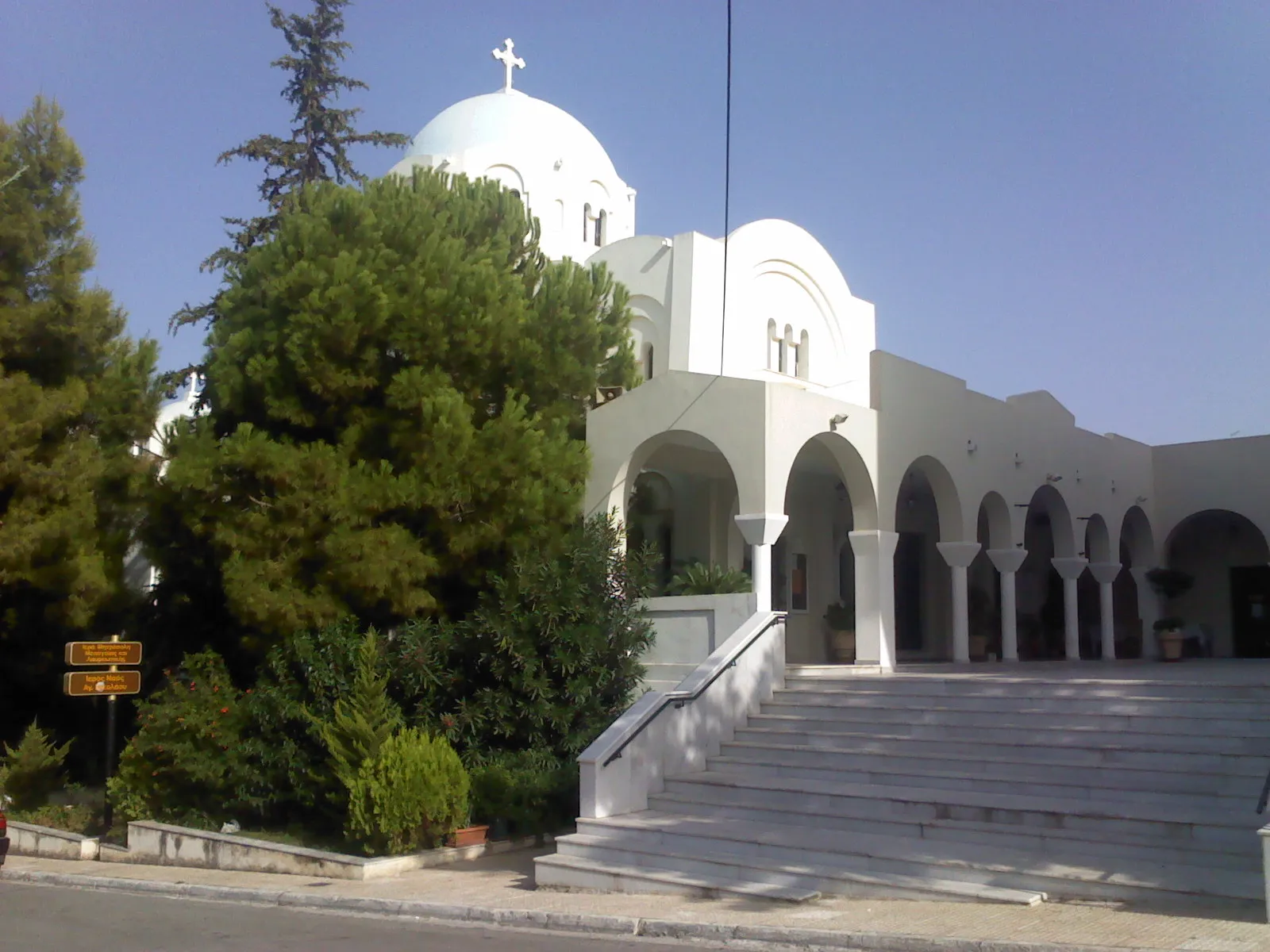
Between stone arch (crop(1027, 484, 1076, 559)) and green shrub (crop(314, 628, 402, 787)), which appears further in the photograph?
stone arch (crop(1027, 484, 1076, 559))

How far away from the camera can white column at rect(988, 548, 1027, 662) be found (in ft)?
68.0

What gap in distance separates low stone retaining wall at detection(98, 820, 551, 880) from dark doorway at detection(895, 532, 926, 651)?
1127 centimetres

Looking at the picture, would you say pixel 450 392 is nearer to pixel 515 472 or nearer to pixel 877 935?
pixel 515 472

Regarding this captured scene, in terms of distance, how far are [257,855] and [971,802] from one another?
7.71 m

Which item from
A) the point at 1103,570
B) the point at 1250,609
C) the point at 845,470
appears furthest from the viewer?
the point at 1250,609

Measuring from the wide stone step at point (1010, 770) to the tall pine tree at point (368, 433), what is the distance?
430 centimetres

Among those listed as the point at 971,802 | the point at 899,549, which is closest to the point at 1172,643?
the point at 899,549

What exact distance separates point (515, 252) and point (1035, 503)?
1266cm

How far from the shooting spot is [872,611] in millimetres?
17281

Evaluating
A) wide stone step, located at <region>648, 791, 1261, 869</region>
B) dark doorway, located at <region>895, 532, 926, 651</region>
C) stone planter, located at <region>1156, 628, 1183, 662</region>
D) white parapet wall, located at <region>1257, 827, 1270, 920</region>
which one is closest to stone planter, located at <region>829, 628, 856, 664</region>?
dark doorway, located at <region>895, 532, 926, 651</region>

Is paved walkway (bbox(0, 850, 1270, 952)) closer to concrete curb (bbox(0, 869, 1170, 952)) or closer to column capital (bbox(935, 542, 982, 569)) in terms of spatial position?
concrete curb (bbox(0, 869, 1170, 952))

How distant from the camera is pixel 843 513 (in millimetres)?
22484

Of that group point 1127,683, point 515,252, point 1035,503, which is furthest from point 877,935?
point 1035,503

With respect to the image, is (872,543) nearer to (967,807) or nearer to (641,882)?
(967,807)
